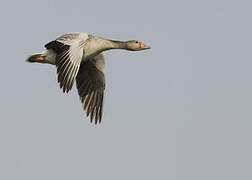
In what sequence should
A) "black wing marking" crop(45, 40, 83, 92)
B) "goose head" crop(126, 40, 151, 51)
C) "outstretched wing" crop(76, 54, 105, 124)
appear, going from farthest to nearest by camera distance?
1. "outstretched wing" crop(76, 54, 105, 124)
2. "goose head" crop(126, 40, 151, 51)
3. "black wing marking" crop(45, 40, 83, 92)

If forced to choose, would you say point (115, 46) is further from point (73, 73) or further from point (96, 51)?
point (73, 73)

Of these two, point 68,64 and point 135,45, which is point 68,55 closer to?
point 68,64

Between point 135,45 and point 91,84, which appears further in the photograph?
point 91,84

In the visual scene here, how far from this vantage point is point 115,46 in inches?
779

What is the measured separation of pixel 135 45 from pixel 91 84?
236 cm

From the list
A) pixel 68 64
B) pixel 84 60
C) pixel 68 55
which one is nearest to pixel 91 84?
pixel 84 60

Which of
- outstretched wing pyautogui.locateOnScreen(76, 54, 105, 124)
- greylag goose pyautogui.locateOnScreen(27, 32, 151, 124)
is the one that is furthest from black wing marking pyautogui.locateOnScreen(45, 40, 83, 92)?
outstretched wing pyautogui.locateOnScreen(76, 54, 105, 124)

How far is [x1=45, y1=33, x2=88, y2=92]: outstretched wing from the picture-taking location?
16.8 meters

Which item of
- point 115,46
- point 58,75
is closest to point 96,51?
point 115,46

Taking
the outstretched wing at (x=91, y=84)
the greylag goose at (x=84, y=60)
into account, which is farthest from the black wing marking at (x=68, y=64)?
the outstretched wing at (x=91, y=84)

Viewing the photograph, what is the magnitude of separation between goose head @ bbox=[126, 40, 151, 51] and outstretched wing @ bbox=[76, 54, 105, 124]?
4.44 ft

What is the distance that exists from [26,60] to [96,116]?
348cm

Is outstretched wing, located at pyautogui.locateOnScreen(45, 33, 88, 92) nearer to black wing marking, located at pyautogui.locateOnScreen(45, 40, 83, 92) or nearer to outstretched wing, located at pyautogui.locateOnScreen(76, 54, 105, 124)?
black wing marking, located at pyautogui.locateOnScreen(45, 40, 83, 92)

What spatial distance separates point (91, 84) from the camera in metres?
21.3
